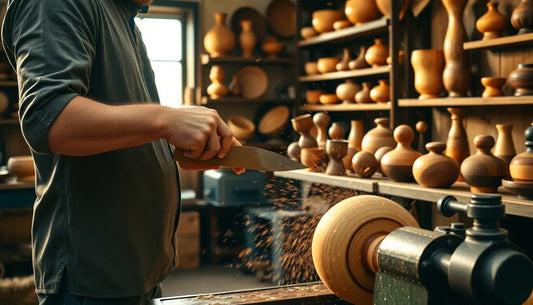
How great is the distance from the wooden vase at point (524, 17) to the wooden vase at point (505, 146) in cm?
45

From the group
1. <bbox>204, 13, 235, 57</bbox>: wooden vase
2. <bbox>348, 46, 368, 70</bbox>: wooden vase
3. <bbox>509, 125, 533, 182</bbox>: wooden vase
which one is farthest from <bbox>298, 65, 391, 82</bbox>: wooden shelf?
<bbox>509, 125, 533, 182</bbox>: wooden vase

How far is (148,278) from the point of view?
1.11 meters

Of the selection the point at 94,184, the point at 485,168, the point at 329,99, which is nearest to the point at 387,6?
the point at 329,99

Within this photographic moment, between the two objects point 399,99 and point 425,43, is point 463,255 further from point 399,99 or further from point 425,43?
point 425,43

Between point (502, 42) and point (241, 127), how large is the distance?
2.67m

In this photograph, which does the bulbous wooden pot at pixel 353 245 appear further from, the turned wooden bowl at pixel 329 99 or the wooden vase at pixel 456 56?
the turned wooden bowl at pixel 329 99

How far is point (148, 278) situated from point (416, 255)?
52 cm

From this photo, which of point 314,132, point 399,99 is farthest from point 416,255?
point 314,132

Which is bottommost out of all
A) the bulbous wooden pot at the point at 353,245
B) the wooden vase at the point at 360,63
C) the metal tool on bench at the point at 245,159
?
the bulbous wooden pot at the point at 353,245

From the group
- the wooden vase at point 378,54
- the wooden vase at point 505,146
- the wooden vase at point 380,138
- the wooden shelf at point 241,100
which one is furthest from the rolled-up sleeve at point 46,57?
the wooden shelf at point 241,100

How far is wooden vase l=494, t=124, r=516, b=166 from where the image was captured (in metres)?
2.62

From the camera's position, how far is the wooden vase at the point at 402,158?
2.91 m

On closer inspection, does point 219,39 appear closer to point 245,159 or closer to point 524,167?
point 524,167

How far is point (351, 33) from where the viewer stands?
403 cm
